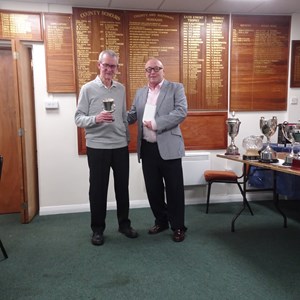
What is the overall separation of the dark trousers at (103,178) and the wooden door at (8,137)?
3.74 ft

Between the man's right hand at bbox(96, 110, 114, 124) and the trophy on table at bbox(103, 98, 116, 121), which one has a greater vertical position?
the trophy on table at bbox(103, 98, 116, 121)

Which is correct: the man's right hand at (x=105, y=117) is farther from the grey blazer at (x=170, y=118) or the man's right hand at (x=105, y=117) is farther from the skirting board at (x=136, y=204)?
the skirting board at (x=136, y=204)

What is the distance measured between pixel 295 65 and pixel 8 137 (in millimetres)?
3309

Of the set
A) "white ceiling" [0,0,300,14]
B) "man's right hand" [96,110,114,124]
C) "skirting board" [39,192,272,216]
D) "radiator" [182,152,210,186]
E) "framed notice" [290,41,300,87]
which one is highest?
"white ceiling" [0,0,300,14]

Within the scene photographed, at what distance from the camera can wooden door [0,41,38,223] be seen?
277 cm

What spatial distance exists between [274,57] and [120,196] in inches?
95.1

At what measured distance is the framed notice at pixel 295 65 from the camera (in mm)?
3423

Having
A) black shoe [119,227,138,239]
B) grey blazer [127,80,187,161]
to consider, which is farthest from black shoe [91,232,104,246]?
grey blazer [127,80,187,161]

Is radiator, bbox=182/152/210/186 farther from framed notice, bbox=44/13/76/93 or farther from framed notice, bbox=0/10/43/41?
framed notice, bbox=0/10/43/41

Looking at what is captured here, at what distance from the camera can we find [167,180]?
2350mm

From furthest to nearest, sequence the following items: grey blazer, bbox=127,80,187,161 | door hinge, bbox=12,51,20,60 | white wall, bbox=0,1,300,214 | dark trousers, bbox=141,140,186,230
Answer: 1. white wall, bbox=0,1,300,214
2. door hinge, bbox=12,51,20,60
3. dark trousers, bbox=141,140,186,230
4. grey blazer, bbox=127,80,187,161

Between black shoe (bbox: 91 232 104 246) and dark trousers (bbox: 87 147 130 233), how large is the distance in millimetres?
33

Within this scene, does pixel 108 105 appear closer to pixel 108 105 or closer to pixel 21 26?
pixel 108 105

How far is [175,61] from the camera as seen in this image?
325 cm
